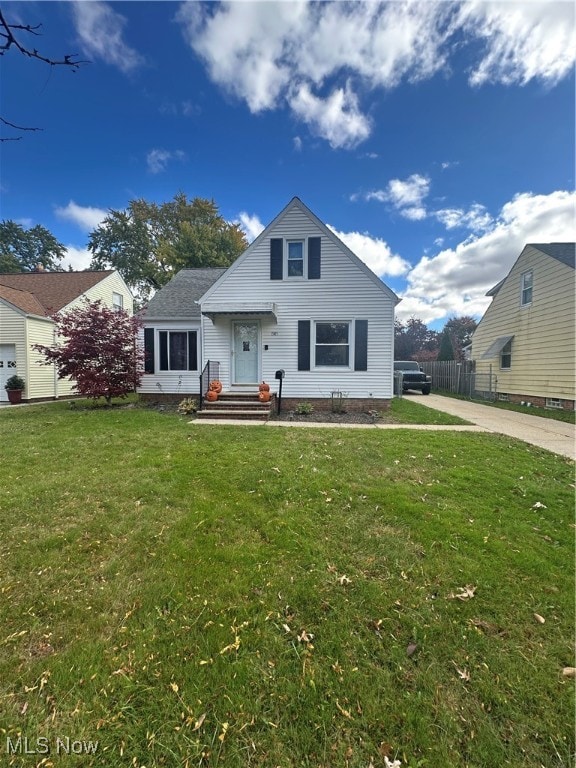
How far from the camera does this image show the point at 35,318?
46.6 feet

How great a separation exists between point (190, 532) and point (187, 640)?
4.07 feet

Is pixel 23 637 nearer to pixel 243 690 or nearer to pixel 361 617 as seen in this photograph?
pixel 243 690

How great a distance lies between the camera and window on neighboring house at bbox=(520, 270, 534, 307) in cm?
1363

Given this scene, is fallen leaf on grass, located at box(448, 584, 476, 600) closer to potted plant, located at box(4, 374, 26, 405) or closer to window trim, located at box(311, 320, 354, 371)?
window trim, located at box(311, 320, 354, 371)

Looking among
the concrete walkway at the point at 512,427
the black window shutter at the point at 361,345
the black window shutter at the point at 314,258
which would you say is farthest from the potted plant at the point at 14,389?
the black window shutter at the point at 361,345

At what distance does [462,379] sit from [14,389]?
22212 mm

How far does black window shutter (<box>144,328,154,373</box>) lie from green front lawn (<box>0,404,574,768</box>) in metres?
7.77

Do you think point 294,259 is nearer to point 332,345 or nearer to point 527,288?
point 332,345

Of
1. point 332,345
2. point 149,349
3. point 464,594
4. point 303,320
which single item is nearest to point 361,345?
point 332,345

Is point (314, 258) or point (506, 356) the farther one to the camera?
point (506, 356)

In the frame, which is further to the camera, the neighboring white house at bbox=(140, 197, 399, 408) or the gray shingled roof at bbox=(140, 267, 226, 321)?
the gray shingled roof at bbox=(140, 267, 226, 321)

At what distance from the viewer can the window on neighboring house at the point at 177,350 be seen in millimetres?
12109

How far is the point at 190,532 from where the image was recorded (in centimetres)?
332

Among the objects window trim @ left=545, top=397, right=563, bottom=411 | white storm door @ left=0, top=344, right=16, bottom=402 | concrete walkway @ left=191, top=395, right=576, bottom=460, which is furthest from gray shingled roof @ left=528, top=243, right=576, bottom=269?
white storm door @ left=0, top=344, right=16, bottom=402
